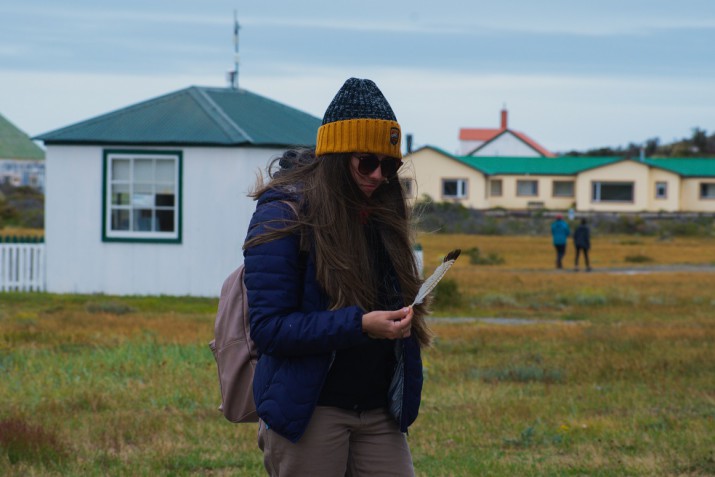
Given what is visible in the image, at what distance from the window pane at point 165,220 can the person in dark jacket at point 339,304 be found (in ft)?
52.9

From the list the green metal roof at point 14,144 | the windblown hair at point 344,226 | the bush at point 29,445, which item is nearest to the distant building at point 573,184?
the green metal roof at point 14,144

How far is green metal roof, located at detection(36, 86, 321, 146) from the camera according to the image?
19.7 m

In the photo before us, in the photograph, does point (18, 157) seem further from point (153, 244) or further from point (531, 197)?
point (153, 244)

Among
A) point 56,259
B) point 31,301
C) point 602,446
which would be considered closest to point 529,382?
point 602,446

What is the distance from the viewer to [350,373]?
3926 mm

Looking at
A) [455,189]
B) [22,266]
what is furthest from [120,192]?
[455,189]

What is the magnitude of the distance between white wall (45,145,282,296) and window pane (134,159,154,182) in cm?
60

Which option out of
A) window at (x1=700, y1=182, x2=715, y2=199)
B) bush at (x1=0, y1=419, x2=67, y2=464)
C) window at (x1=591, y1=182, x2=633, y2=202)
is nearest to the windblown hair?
bush at (x1=0, y1=419, x2=67, y2=464)

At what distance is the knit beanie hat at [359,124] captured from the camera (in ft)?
13.1

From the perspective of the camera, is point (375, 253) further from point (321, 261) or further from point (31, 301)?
point (31, 301)

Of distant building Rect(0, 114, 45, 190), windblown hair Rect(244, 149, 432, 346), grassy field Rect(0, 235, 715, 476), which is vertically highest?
distant building Rect(0, 114, 45, 190)

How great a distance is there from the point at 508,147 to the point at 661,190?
27.2 metres

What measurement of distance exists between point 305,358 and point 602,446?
4.39m

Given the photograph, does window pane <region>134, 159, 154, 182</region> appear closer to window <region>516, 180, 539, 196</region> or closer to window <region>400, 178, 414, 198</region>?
window <region>400, 178, 414, 198</region>
